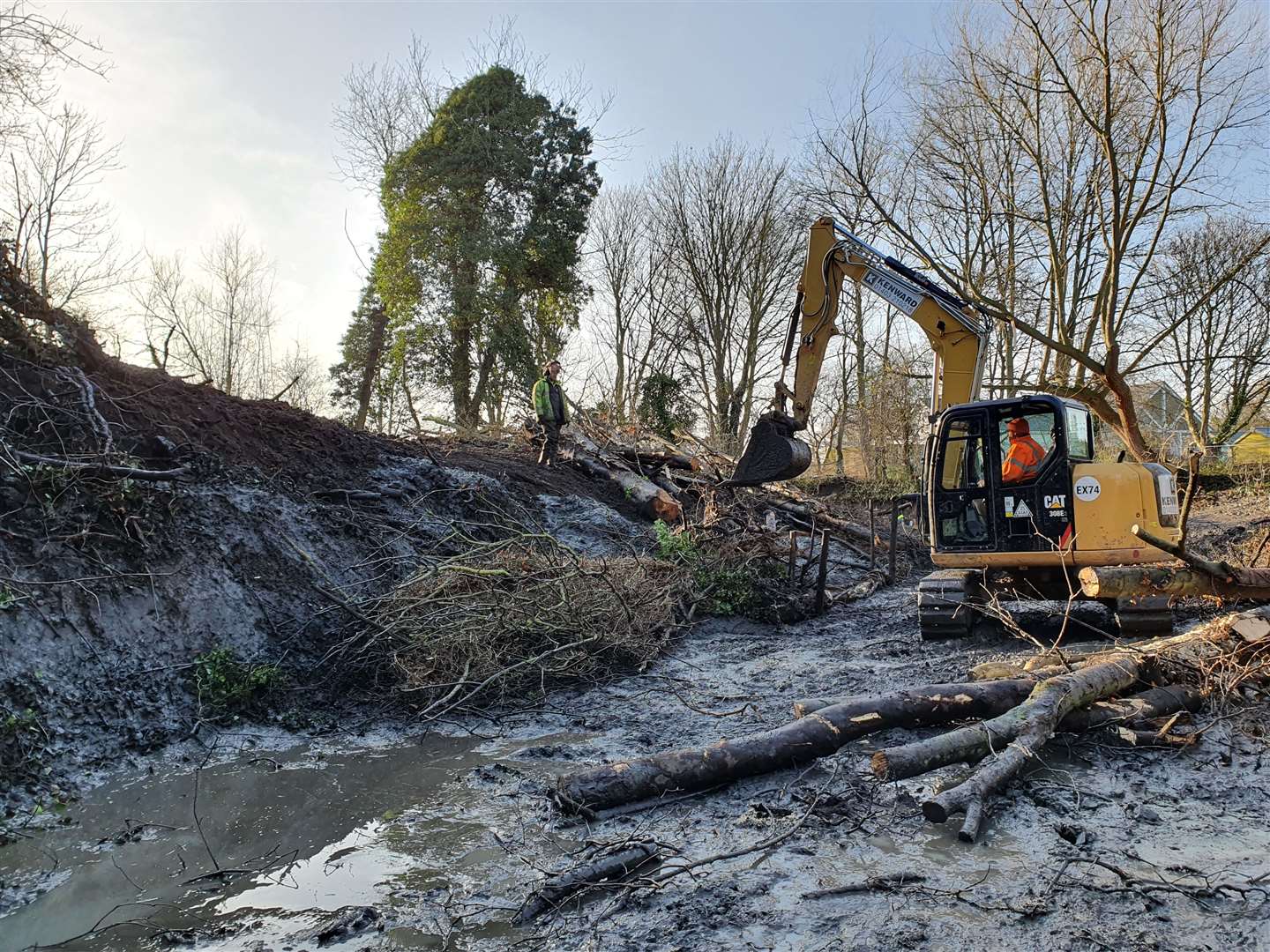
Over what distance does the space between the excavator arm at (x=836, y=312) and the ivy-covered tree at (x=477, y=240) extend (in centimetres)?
1313

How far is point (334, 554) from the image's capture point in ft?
27.5

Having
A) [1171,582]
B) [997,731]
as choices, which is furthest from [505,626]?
[1171,582]

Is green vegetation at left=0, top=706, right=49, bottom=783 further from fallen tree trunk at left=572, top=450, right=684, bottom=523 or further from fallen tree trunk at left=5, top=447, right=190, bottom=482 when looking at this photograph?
fallen tree trunk at left=572, top=450, right=684, bottom=523

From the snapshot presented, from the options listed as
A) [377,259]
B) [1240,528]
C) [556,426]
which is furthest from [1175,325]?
[377,259]

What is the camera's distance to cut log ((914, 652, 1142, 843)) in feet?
12.3

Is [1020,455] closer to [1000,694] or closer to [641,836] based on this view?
[1000,694]

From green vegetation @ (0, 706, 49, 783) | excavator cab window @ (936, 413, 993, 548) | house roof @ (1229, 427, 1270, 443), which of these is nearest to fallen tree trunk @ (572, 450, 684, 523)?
excavator cab window @ (936, 413, 993, 548)

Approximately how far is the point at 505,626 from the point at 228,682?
225 centimetres

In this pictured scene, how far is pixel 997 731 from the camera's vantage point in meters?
4.46

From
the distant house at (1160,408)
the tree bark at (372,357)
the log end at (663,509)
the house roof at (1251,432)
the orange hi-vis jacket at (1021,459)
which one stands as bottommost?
the log end at (663,509)

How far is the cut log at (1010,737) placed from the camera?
148 inches

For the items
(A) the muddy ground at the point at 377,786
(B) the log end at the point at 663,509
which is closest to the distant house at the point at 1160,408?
(B) the log end at the point at 663,509

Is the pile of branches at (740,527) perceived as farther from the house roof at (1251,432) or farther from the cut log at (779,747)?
the house roof at (1251,432)

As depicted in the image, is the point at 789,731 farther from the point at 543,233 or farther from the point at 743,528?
the point at 543,233
